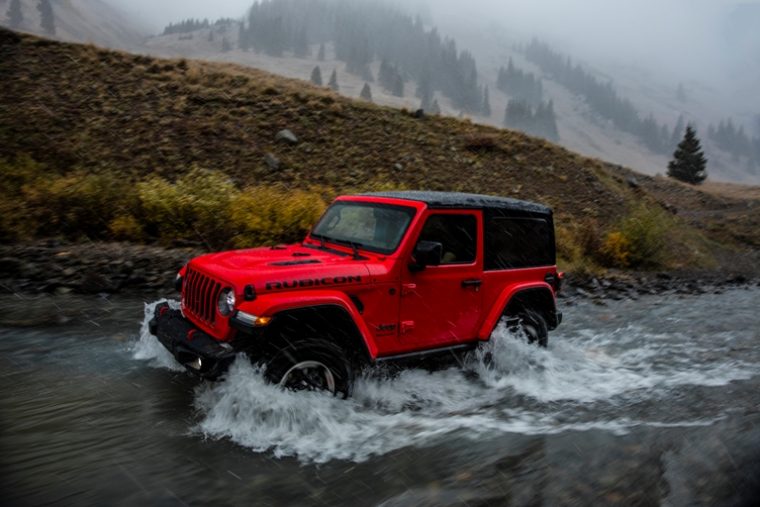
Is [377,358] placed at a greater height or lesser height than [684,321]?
greater

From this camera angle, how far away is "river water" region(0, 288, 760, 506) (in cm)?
368

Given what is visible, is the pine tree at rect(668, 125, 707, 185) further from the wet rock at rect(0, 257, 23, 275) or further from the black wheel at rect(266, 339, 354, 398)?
the black wheel at rect(266, 339, 354, 398)

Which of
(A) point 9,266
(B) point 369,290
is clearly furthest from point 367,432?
(A) point 9,266

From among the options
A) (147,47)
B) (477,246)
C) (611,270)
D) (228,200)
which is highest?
(147,47)

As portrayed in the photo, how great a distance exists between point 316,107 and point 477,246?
19.8 meters

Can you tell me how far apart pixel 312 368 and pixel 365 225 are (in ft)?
5.48

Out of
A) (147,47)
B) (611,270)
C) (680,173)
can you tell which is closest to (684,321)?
(611,270)

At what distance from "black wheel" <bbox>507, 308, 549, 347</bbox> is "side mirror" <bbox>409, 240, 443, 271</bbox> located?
1.72 metres

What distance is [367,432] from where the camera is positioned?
14.7ft

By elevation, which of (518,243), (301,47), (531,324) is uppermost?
(301,47)

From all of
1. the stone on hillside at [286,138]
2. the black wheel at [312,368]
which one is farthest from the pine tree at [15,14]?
the black wheel at [312,368]

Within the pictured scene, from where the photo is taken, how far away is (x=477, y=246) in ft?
18.1

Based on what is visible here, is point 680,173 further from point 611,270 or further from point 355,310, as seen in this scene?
point 355,310

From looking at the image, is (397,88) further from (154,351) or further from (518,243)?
(154,351)
